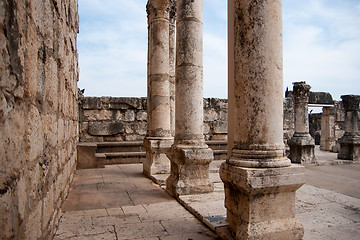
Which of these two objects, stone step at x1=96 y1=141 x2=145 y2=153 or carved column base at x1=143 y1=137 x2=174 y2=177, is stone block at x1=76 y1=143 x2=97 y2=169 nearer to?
stone step at x1=96 y1=141 x2=145 y2=153

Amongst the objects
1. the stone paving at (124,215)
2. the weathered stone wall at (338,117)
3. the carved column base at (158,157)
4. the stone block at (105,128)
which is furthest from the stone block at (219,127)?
the weathered stone wall at (338,117)

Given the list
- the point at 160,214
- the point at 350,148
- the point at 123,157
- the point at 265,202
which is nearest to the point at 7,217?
the point at 265,202

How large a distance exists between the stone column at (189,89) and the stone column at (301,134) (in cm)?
709

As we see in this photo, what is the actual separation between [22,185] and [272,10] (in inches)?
101

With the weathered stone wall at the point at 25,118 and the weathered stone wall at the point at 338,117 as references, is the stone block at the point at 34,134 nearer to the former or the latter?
the weathered stone wall at the point at 25,118

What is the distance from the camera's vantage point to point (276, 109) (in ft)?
9.11

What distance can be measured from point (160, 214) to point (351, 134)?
432 inches

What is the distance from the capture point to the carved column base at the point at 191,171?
458cm

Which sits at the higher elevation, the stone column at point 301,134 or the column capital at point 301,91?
the column capital at point 301,91

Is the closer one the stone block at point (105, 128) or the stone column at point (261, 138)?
the stone column at point (261, 138)

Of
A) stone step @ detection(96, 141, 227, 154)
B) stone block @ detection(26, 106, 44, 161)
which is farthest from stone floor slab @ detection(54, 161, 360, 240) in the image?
stone step @ detection(96, 141, 227, 154)

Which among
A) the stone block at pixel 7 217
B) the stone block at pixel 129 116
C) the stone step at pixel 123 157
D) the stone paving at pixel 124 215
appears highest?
the stone block at pixel 129 116

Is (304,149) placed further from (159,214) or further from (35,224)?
(35,224)

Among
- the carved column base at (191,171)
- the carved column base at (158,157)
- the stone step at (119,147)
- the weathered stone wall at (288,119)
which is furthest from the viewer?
the weathered stone wall at (288,119)
